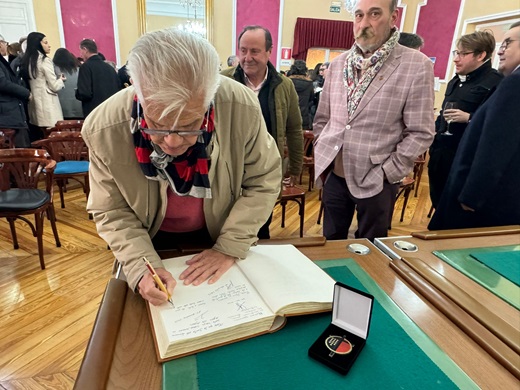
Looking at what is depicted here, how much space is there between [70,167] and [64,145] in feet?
1.16

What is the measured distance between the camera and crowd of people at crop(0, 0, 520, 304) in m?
0.77

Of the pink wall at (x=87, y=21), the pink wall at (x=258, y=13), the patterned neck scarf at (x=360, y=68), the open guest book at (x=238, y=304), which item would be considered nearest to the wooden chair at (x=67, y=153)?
the patterned neck scarf at (x=360, y=68)

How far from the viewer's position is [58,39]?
22.6 feet

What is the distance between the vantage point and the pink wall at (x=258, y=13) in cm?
748

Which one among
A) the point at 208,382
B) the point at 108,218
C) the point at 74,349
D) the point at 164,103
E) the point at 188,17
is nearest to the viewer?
the point at 208,382

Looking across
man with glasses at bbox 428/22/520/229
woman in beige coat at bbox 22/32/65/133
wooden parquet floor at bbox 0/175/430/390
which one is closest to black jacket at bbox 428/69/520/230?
man with glasses at bbox 428/22/520/229

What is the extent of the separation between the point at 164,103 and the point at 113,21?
7.79 m

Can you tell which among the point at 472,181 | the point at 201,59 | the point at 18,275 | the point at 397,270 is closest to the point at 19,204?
the point at 18,275

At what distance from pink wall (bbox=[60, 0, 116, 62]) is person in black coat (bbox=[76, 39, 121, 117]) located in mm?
3886

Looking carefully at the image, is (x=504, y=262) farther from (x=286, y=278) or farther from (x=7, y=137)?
(x=7, y=137)

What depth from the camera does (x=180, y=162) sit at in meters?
0.89

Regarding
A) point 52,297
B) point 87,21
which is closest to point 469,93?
point 52,297

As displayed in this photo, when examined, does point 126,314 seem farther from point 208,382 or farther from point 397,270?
point 397,270

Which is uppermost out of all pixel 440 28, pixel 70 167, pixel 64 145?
pixel 440 28
